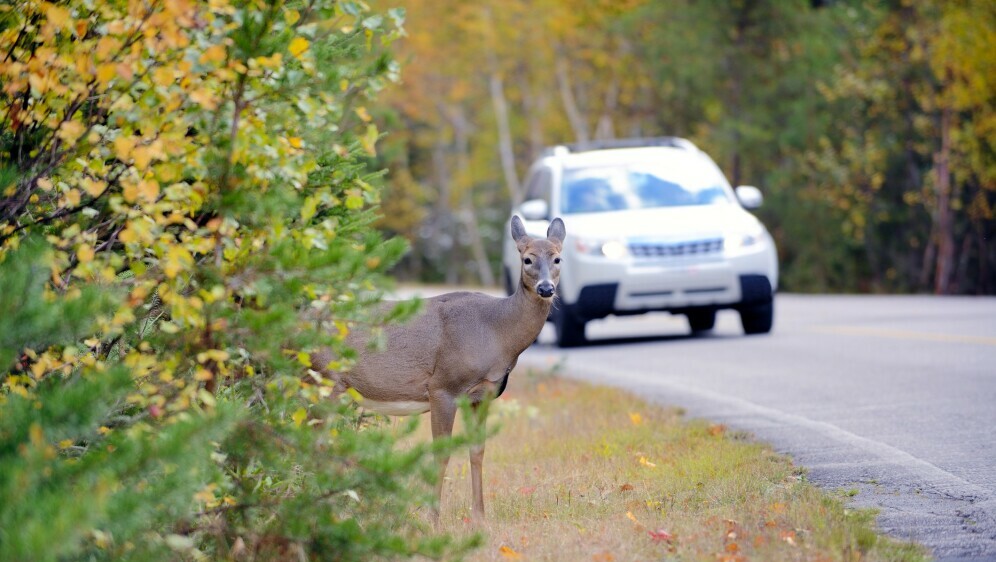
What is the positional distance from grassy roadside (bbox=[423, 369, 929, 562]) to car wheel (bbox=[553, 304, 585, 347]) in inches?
253

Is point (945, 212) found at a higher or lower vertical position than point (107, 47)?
lower

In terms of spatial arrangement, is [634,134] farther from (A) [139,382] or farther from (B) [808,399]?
(A) [139,382]

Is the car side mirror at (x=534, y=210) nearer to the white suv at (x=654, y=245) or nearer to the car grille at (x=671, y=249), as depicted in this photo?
the white suv at (x=654, y=245)

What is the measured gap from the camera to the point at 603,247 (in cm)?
1784

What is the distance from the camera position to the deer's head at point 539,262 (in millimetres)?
9195

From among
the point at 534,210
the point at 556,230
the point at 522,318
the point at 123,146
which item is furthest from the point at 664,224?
the point at 123,146

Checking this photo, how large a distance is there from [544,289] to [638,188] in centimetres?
1018

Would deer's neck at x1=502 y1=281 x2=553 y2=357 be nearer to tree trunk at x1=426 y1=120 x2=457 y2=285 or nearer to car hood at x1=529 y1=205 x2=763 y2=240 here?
car hood at x1=529 y1=205 x2=763 y2=240

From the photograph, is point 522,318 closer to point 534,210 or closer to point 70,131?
point 70,131

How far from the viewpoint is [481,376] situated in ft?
27.7

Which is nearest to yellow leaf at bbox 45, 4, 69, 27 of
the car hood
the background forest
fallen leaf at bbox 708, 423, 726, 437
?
fallen leaf at bbox 708, 423, 726, 437

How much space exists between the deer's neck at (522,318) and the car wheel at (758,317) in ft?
32.0

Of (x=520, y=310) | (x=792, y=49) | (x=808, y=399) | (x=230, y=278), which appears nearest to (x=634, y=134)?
(x=792, y=49)

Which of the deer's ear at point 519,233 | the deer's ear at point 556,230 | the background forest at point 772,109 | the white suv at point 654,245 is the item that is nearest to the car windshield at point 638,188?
the white suv at point 654,245
